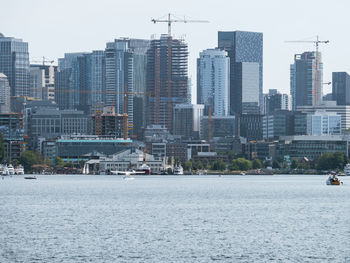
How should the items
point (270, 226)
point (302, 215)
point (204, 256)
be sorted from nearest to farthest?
point (204, 256), point (270, 226), point (302, 215)

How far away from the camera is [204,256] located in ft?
282

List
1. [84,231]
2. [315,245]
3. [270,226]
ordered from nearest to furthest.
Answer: [315,245]
[84,231]
[270,226]

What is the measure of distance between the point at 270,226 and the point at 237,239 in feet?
46.0

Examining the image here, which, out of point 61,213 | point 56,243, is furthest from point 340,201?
point 56,243

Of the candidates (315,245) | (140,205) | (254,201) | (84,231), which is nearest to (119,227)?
(84,231)

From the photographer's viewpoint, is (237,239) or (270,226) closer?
(237,239)

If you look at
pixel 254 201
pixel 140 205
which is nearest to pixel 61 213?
pixel 140 205

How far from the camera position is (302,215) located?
128m

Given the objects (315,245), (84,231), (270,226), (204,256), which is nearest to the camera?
(204,256)

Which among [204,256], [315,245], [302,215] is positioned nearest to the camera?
[204,256]

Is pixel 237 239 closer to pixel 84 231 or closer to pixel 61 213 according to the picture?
pixel 84 231

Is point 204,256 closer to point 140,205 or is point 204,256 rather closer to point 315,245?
point 315,245

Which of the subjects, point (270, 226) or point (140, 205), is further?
point (140, 205)

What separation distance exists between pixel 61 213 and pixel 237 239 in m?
37.7
